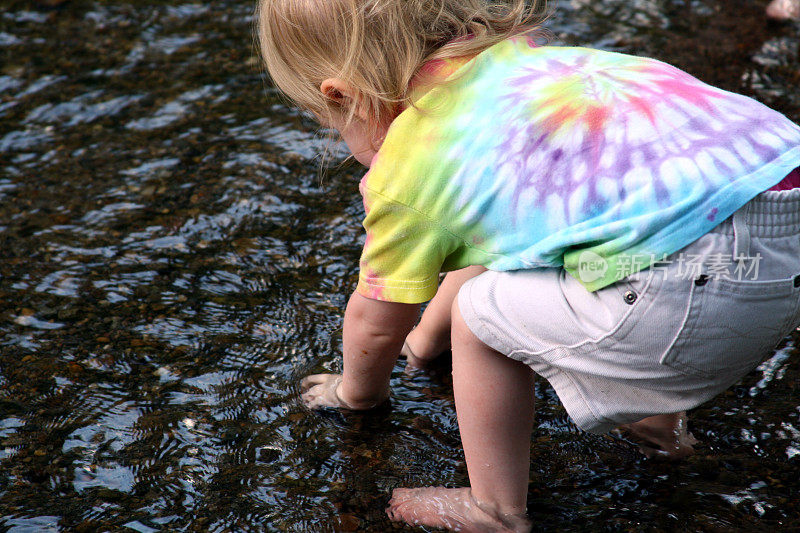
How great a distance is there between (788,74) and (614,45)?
2.85 ft

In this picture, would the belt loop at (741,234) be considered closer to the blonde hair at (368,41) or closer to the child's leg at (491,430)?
the child's leg at (491,430)

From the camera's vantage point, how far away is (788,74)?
4043 millimetres

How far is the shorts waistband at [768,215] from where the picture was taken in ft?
5.12

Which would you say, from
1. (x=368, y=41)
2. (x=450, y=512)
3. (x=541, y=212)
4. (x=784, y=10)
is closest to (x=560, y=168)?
(x=541, y=212)

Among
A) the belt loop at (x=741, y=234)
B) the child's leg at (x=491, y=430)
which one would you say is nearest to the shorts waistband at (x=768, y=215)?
the belt loop at (x=741, y=234)

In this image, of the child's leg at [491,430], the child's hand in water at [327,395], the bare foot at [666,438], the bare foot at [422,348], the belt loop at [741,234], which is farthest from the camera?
the bare foot at [422,348]

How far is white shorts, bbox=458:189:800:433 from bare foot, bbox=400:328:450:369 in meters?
0.70

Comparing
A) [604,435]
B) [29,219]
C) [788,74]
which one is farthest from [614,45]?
[29,219]

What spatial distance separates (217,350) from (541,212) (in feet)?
4.12

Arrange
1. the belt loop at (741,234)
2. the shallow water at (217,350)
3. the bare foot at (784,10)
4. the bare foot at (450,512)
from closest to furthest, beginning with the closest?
the belt loop at (741,234), the bare foot at (450,512), the shallow water at (217,350), the bare foot at (784,10)

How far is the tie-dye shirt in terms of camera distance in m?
1.57

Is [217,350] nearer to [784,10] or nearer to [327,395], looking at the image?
[327,395]

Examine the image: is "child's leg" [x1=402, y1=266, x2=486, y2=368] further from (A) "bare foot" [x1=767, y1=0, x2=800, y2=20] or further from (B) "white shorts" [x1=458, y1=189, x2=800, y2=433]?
(A) "bare foot" [x1=767, y1=0, x2=800, y2=20]

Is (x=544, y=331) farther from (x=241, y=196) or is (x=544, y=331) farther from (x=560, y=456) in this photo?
(x=241, y=196)
